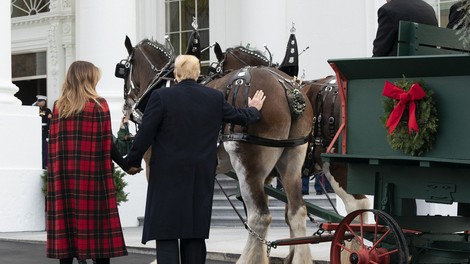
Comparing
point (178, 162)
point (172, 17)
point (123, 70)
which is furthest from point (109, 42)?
point (178, 162)

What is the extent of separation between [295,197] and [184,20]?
10.5 metres

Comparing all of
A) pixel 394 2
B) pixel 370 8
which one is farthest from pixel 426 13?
pixel 370 8

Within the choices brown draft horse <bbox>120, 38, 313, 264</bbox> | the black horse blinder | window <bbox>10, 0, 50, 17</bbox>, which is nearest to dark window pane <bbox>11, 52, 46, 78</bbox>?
window <bbox>10, 0, 50, 17</bbox>

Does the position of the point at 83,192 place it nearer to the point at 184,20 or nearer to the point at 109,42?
Answer: the point at 109,42

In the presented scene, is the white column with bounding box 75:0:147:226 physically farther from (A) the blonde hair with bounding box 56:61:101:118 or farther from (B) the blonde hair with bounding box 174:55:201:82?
(B) the blonde hair with bounding box 174:55:201:82

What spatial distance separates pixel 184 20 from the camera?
18.5 meters

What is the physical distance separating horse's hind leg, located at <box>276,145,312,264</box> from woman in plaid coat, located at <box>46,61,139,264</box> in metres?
1.62

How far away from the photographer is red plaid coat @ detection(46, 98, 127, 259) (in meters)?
7.25

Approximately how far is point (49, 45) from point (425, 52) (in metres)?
13.5

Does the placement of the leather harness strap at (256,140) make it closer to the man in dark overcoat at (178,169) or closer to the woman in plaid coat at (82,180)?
the woman in plaid coat at (82,180)

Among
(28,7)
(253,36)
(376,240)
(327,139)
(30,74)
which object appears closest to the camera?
(376,240)

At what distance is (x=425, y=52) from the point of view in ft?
21.7

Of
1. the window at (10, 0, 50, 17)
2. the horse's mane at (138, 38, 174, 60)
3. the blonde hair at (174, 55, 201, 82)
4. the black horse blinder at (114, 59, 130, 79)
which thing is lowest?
the blonde hair at (174, 55, 201, 82)

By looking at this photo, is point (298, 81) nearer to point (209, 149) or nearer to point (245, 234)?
point (209, 149)
